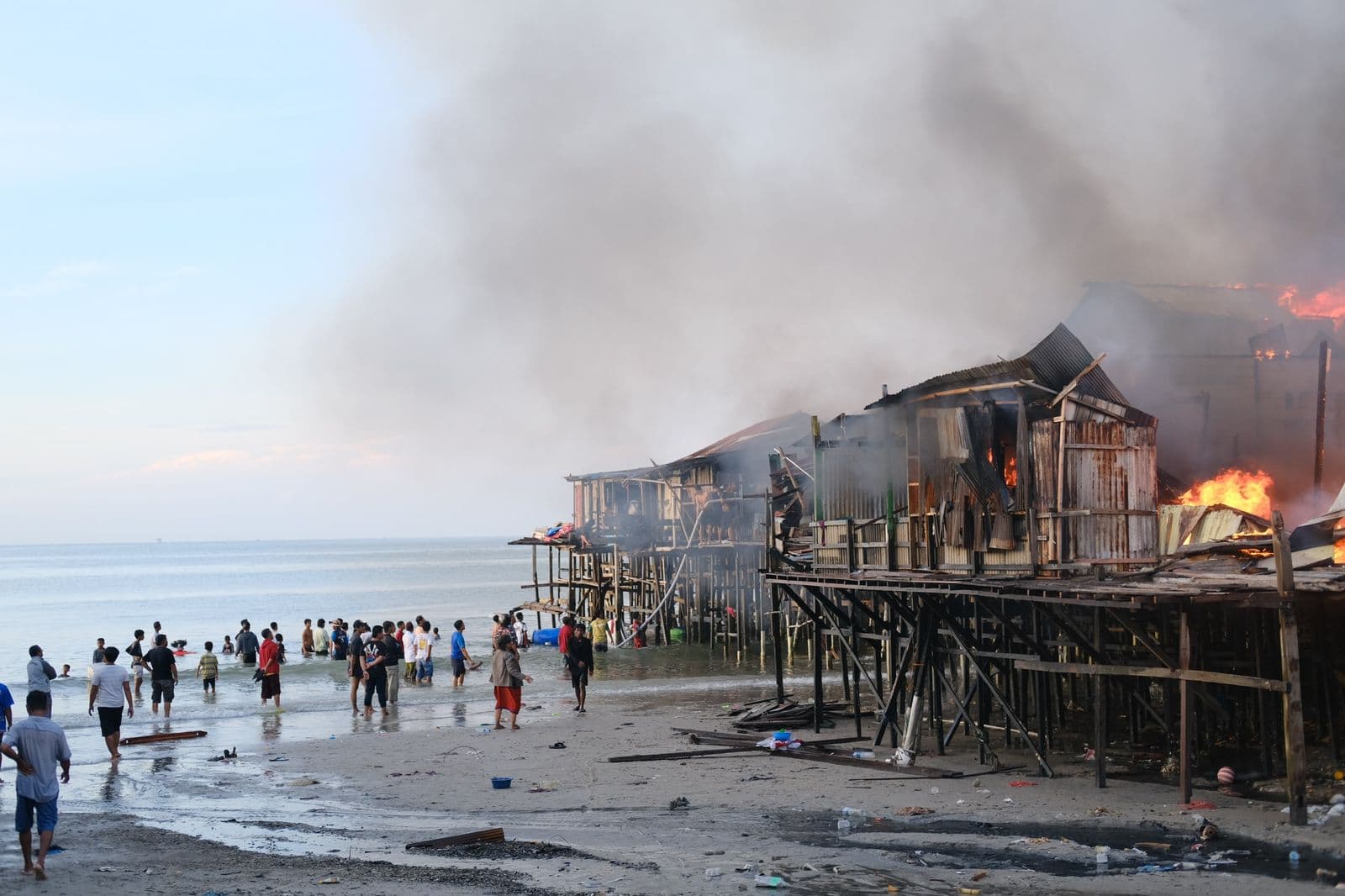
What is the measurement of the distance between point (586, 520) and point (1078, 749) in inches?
1233

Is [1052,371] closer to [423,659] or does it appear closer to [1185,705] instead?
[1185,705]

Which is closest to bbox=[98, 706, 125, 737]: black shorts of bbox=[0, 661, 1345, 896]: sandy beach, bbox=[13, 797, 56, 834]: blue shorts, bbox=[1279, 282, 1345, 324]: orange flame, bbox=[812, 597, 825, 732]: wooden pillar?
bbox=[0, 661, 1345, 896]: sandy beach

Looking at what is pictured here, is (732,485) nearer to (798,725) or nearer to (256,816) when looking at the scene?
(798,725)

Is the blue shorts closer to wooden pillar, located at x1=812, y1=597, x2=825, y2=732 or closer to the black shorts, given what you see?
the black shorts

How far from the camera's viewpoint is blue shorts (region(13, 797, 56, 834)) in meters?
11.1

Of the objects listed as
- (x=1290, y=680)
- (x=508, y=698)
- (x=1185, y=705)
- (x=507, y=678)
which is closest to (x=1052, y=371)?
(x=1185, y=705)

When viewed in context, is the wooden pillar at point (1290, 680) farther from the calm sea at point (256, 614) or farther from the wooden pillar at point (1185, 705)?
the calm sea at point (256, 614)

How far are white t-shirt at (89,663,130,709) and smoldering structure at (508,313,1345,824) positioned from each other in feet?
35.6

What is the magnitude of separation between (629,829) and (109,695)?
379 inches

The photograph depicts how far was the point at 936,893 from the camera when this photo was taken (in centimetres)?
1071

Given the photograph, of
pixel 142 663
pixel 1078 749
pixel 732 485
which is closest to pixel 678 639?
pixel 732 485

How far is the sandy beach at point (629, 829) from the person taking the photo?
37.1 ft

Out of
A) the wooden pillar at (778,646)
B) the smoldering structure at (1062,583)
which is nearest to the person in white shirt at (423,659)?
the wooden pillar at (778,646)

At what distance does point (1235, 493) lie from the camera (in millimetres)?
25422
